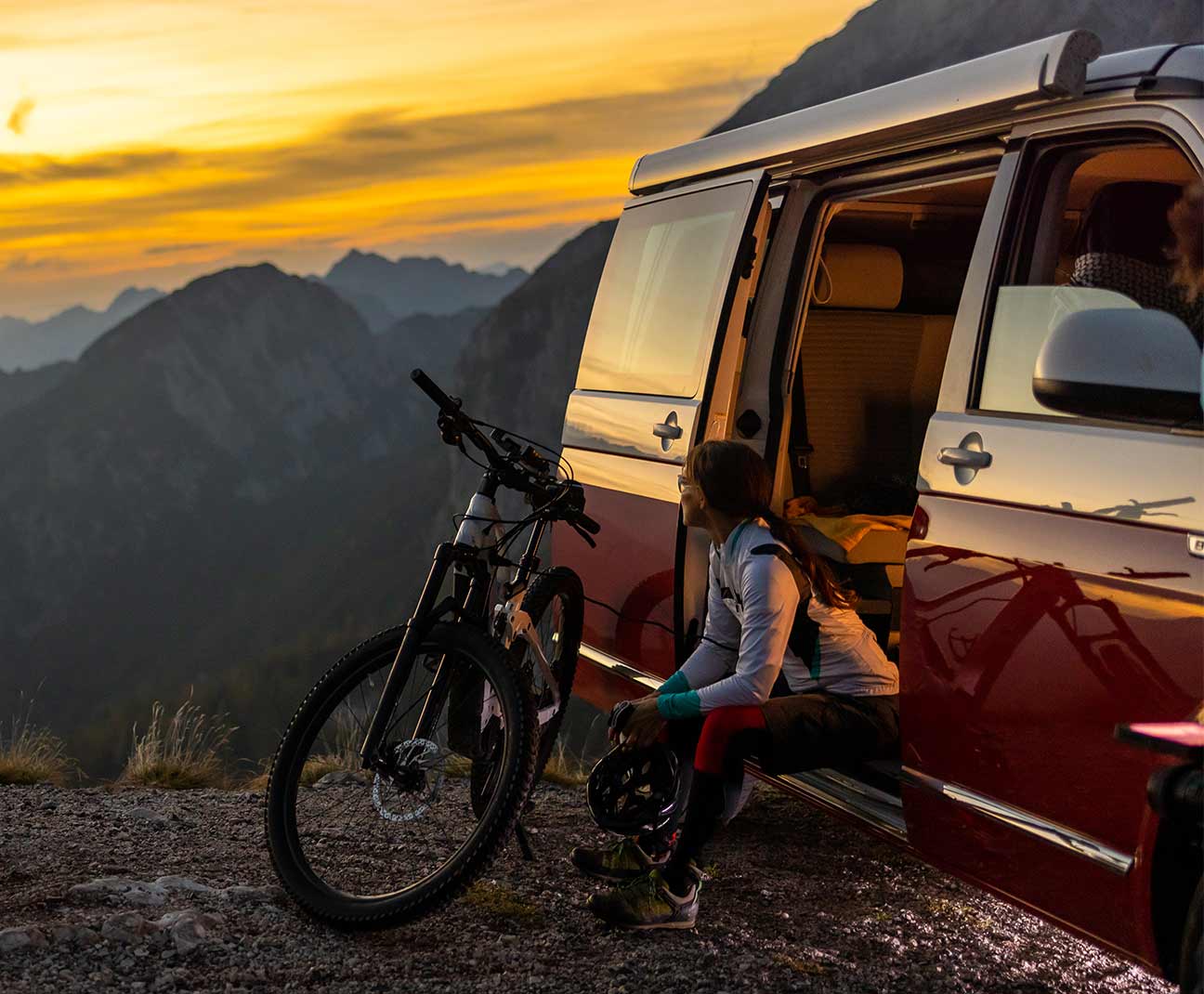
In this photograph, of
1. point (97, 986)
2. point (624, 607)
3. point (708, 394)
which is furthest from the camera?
Answer: point (624, 607)

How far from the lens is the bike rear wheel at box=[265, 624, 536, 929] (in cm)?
413

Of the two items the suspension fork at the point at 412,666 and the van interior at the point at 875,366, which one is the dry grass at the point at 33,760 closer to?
the suspension fork at the point at 412,666

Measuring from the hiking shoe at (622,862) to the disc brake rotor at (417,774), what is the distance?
20.0 inches

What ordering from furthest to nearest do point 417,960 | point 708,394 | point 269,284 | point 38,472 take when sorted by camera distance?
point 269,284
point 38,472
point 708,394
point 417,960

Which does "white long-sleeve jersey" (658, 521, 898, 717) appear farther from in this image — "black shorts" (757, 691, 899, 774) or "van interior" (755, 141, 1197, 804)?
"van interior" (755, 141, 1197, 804)

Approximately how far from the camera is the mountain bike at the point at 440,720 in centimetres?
416

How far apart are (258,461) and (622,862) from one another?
479 feet

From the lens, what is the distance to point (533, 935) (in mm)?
4227

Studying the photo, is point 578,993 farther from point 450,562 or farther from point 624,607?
point 624,607

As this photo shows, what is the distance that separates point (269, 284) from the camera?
568 feet

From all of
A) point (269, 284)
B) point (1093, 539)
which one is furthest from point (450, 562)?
point (269, 284)

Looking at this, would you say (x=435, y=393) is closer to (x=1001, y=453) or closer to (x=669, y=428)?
(x=669, y=428)

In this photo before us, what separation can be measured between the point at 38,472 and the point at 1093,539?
141830 millimetres

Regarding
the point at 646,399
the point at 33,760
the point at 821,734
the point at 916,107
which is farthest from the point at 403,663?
the point at 33,760
